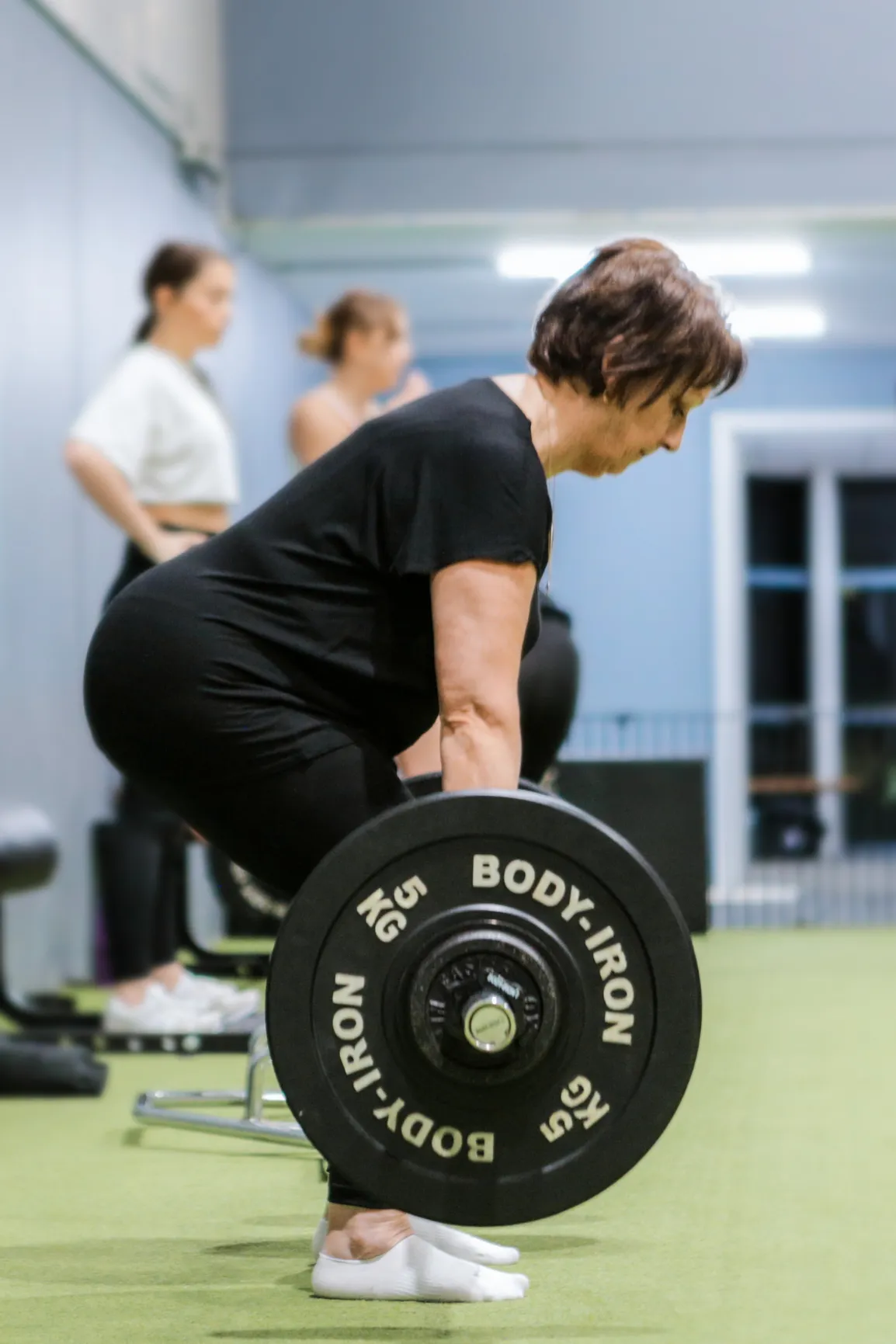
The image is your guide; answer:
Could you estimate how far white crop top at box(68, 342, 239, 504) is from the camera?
3396 millimetres

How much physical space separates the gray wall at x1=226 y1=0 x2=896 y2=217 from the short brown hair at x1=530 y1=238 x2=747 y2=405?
12.8 feet

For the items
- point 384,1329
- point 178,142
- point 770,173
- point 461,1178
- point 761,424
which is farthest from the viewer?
point 761,424

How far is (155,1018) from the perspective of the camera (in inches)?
130

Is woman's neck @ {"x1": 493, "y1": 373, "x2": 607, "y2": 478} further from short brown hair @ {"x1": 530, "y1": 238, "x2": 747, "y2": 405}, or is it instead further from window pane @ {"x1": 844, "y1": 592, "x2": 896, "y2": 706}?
window pane @ {"x1": 844, "y1": 592, "x2": 896, "y2": 706}

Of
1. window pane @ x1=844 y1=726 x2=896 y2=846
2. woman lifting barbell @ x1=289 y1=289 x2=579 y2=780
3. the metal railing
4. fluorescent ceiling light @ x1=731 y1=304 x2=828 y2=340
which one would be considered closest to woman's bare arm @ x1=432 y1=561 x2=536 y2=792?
woman lifting barbell @ x1=289 y1=289 x2=579 y2=780

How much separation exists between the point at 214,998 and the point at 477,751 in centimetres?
200

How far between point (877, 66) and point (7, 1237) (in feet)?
14.7

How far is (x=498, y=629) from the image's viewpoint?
1.55m

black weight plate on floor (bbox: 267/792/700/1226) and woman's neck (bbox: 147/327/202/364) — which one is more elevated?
woman's neck (bbox: 147/327/202/364)

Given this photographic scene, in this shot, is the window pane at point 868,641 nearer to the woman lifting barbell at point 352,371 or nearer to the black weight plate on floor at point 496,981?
the woman lifting barbell at point 352,371

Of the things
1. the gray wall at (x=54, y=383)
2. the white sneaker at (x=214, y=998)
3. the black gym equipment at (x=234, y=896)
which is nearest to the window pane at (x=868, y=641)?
the gray wall at (x=54, y=383)

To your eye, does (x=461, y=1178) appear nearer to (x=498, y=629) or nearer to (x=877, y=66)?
(x=498, y=629)

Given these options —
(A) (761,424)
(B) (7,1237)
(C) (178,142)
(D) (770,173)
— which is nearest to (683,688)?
(A) (761,424)

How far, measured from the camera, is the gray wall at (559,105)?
17.6ft
